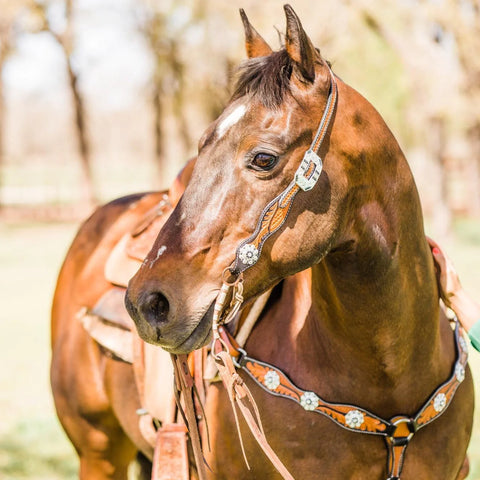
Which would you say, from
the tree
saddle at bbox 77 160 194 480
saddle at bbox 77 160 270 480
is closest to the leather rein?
saddle at bbox 77 160 270 480

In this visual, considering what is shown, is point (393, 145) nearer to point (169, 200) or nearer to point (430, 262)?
point (430, 262)

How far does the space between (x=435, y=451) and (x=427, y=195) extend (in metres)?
26.6

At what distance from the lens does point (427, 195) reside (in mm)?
27672

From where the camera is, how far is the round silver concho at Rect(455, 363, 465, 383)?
2.27m

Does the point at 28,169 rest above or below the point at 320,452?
below

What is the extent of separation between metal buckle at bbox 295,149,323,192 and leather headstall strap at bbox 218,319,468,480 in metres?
0.58

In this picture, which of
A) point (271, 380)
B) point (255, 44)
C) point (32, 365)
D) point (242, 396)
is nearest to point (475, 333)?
point (271, 380)

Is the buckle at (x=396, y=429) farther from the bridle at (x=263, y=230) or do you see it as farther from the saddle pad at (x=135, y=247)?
the saddle pad at (x=135, y=247)

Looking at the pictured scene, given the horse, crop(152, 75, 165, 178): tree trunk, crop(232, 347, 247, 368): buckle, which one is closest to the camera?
crop(232, 347, 247, 368): buckle

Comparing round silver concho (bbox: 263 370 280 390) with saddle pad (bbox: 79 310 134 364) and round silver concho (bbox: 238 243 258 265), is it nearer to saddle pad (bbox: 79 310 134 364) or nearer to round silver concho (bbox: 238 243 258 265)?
round silver concho (bbox: 238 243 258 265)

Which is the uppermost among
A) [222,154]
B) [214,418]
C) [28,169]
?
[222,154]

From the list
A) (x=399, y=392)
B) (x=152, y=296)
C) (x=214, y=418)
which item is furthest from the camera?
(x=214, y=418)

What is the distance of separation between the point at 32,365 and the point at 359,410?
613 cm

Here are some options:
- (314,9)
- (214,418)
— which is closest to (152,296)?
(214,418)
